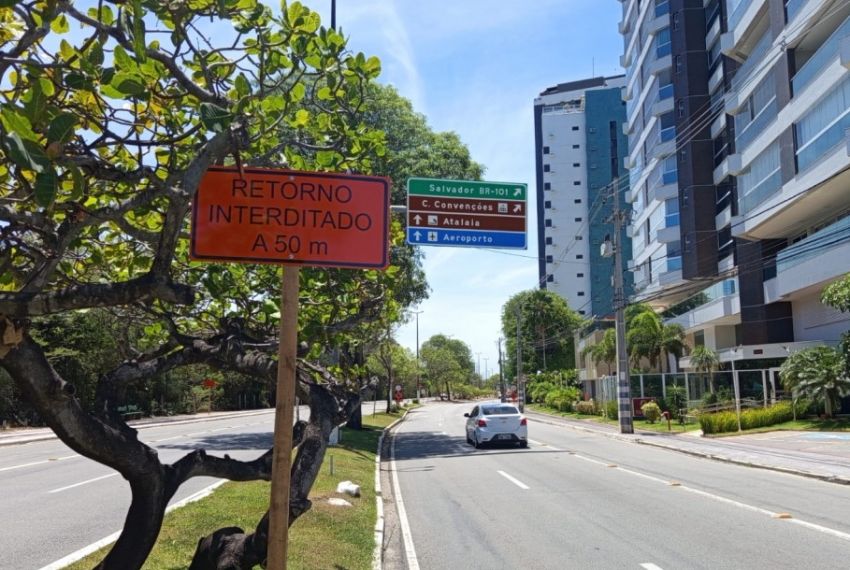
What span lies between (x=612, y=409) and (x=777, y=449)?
19.3 metres

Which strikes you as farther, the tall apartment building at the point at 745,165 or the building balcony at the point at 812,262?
the tall apartment building at the point at 745,165

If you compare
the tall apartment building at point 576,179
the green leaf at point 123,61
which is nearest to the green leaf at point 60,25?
the green leaf at point 123,61

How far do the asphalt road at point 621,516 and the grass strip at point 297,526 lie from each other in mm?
834

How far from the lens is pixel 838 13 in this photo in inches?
1059

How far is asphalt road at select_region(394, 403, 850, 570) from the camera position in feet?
26.4

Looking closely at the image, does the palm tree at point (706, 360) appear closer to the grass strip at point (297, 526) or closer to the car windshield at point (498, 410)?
the car windshield at point (498, 410)

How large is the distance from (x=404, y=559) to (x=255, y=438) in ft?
66.2

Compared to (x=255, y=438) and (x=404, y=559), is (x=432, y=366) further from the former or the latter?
(x=404, y=559)

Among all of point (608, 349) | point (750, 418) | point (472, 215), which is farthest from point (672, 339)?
point (472, 215)

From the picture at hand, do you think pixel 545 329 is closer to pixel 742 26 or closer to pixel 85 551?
pixel 742 26

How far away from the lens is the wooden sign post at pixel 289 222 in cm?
417

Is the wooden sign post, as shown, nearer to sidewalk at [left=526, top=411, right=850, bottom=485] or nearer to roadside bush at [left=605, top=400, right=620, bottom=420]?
sidewalk at [left=526, top=411, right=850, bottom=485]

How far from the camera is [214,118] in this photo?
11.5 feet

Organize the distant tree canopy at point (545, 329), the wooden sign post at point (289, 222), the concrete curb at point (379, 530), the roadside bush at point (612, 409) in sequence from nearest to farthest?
the wooden sign post at point (289, 222)
the concrete curb at point (379, 530)
the roadside bush at point (612, 409)
the distant tree canopy at point (545, 329)
